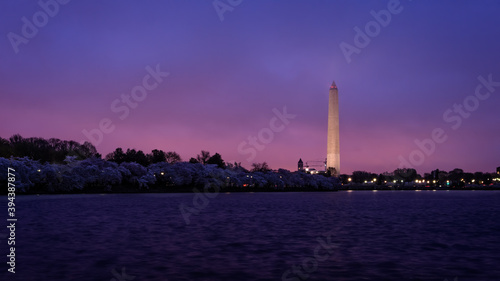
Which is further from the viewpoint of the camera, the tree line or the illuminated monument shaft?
the illuminated monument shaft

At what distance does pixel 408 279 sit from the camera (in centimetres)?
1814

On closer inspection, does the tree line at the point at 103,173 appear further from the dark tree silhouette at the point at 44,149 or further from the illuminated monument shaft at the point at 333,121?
the illuminated monument shaft at the point at 333,121

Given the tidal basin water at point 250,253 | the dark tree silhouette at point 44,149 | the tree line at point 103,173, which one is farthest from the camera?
the dark tree silhouette at point 44,149

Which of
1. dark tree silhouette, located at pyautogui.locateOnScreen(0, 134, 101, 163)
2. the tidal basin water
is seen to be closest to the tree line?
dark tree silhouette, located at pyautogui.locateOnScreen(0, 134, 101, 163)

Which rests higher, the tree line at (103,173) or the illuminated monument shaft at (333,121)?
the illuminated monument shaft at (333,121)

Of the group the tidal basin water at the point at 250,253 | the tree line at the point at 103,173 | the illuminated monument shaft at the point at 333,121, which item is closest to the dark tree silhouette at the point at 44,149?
the tree line at the point at 103,173

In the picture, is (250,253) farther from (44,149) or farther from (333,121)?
(333,121)

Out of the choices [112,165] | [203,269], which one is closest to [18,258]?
[203,269]

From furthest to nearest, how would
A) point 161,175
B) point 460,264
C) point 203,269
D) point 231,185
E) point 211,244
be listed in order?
point 231,185, point 161,175, point 211,244, point 460,264, point 203,269

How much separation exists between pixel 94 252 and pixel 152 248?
10.1 ft

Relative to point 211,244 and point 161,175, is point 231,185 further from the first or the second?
point 211,244

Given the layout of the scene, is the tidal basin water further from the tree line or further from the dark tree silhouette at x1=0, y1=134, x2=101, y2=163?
the dark tree silhouette at x1=0, y1=134, x2=101, y2=163

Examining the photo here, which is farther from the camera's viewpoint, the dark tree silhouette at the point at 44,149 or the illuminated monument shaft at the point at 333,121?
the illuminated monument shaft at the point at 333,121

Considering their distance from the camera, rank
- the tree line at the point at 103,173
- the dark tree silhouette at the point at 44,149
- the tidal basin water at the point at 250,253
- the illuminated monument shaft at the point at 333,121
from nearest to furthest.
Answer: the tidal basin water at the point at 250,253 → the tree line at the point at 103,173 → the dark tree silhouette at the point at 44,149 → the illuminated monument shaft at the point at 333,121
